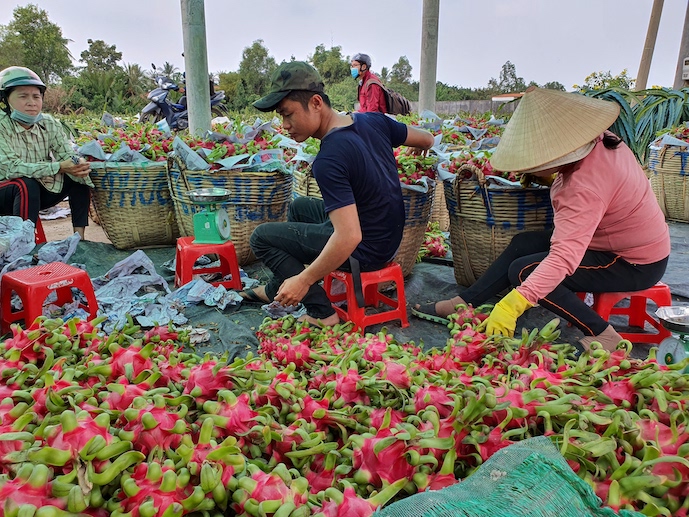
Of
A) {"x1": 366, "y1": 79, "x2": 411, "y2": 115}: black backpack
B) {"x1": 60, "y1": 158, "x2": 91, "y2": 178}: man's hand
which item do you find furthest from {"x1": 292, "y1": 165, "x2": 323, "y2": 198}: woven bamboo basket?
{"x1": 366, "y1": 79, "x2": 411, "y2": 115}: black backpack

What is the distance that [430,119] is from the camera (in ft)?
20.7

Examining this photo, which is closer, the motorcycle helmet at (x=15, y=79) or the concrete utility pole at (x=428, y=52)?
the motorcycle helmet at (x=15, y=79)

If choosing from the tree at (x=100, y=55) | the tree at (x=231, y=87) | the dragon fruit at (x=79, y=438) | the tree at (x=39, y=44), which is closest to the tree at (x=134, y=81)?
the tree at (x=231, y=87)

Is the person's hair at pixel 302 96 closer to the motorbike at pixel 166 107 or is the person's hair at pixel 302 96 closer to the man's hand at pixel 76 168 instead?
the man's hand at pixel 76 168

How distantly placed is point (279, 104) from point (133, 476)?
180cm

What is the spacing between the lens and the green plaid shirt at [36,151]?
3.71 m

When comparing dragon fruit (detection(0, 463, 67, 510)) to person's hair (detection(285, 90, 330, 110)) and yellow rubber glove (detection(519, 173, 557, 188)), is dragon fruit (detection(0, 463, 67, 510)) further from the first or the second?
yellow rubber glove (detection(519, 173, 557, 188))

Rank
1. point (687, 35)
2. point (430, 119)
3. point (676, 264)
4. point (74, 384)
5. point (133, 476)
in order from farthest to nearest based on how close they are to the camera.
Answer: point (687, 35) → point (430, 119) → point (676, 264) → point (74, 384) → point (133, 476)

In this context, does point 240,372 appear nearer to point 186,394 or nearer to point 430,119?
point 186,394

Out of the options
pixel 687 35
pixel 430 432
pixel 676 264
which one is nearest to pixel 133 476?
pixel 430 432

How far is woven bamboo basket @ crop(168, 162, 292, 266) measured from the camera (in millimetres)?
3629

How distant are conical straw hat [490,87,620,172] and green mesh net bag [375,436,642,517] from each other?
1643mm

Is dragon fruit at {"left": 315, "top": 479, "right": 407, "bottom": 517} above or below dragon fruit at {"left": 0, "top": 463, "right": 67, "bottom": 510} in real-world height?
below

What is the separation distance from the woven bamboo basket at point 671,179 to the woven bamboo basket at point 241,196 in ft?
12.8
